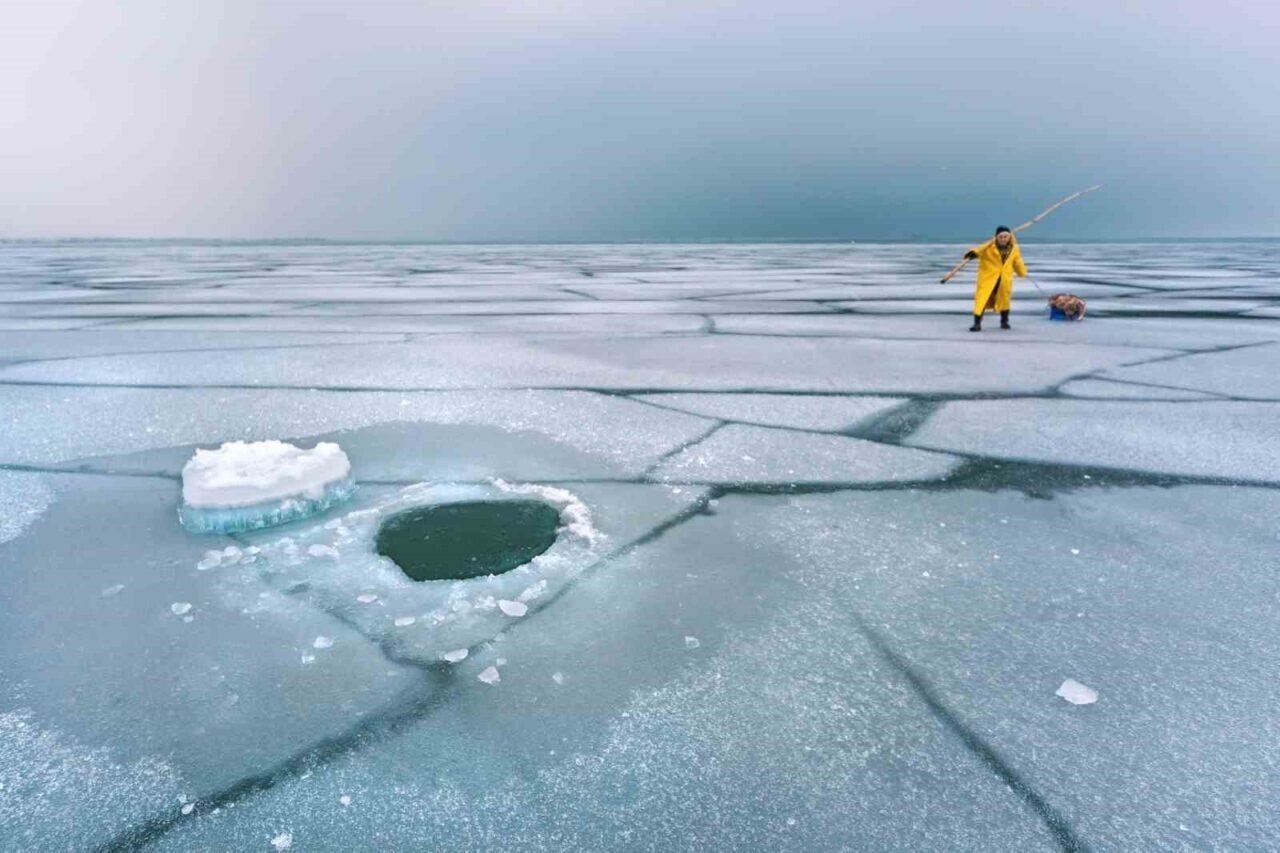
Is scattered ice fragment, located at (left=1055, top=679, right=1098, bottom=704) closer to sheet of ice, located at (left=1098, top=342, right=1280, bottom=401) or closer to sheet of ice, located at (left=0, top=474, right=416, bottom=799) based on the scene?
sheet of ice, located at (left=0, top=474, right=416, bottom=799)

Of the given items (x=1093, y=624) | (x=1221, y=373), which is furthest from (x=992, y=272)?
(x=1093, y=624)

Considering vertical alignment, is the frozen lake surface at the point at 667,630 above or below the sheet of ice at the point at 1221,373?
below

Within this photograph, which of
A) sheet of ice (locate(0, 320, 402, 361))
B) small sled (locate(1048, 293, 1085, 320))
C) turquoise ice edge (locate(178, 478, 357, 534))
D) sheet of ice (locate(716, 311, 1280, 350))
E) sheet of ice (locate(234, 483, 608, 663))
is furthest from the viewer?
small sled (locate(1048, 293, 1085, 320))

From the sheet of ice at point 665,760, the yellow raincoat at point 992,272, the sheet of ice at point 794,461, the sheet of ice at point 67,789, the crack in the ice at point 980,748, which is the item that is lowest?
the sheet of ice at point 67,789

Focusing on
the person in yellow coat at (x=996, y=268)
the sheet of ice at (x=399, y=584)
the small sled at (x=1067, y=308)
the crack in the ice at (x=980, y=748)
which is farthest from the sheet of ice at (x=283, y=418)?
the small sled at (x=1067, y=308)

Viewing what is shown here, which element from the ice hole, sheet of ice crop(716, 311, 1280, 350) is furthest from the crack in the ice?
sheet of ice crop(716, 311, 1280, 350)

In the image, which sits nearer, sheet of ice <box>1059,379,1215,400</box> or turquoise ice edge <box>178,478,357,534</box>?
turquoise ice edge <box>178,478,357,534</box>

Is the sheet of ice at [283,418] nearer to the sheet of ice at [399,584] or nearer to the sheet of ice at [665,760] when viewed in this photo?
the sheet of ice at [399,584]
